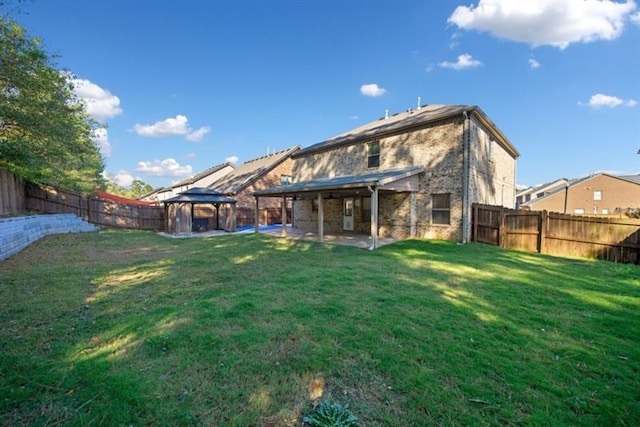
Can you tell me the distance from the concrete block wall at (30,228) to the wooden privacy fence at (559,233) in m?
15.6

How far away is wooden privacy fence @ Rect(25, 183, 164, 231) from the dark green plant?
20126mm

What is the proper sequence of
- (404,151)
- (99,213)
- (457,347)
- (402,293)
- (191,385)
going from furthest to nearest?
(99,213) → (404,151) → (402,293) → (457,347) → (191,385)

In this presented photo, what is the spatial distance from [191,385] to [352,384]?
4.75 ft

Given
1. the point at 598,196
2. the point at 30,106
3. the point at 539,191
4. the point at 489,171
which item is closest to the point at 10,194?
the point at 30,106

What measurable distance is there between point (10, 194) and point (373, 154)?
17.1 m

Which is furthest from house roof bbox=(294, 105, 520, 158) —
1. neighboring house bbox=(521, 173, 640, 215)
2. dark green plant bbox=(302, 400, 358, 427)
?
neighboring house bbox=(521, 173, 640, 215)

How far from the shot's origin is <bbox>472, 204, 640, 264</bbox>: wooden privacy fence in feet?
25.8

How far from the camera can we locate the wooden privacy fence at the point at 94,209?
15.5 m

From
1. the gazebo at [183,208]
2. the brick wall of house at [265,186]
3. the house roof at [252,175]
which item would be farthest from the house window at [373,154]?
the brick wall of house at [265,186]

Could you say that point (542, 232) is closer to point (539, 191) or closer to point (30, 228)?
point (30, 228)

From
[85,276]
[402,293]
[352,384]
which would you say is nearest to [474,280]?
[402,293]

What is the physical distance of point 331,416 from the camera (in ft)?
6.94

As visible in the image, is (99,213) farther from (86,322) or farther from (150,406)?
(150,406)

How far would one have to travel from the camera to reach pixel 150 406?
7.26 feet
